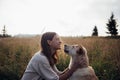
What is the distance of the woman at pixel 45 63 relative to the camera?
5.40 metres

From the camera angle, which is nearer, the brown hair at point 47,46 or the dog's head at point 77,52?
the brown hair at point 47,46

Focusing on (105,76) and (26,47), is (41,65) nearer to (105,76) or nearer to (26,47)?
(105,76)

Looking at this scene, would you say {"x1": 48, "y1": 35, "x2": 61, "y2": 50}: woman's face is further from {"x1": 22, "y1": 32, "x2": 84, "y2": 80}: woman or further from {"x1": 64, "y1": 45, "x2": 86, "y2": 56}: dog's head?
{"x1": 64, "y1": 45, "x2": 86, "y2": 56}: dog's head

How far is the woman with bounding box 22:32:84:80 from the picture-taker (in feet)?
17.7

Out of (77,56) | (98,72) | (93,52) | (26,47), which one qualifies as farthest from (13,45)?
(77,56)

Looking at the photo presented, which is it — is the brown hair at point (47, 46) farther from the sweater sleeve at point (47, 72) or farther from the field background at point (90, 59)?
the field background at point (90, 59)

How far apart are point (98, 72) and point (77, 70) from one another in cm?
329

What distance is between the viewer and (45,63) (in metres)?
5.39

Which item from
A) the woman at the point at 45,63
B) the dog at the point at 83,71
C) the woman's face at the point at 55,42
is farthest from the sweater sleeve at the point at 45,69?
the dog at the point at 83,71

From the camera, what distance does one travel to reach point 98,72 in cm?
917

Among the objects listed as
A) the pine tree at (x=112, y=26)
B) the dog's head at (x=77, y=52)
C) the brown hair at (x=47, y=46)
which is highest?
the brown hair at (x=47, y=46)

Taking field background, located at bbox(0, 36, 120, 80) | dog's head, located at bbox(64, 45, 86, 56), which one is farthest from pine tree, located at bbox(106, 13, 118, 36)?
dog's head, located at bbox(64, 45, 86, 56)

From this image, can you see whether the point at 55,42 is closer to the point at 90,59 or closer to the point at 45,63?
the point at 45,63

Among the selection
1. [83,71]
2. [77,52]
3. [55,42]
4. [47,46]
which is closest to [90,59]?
[77,52]
